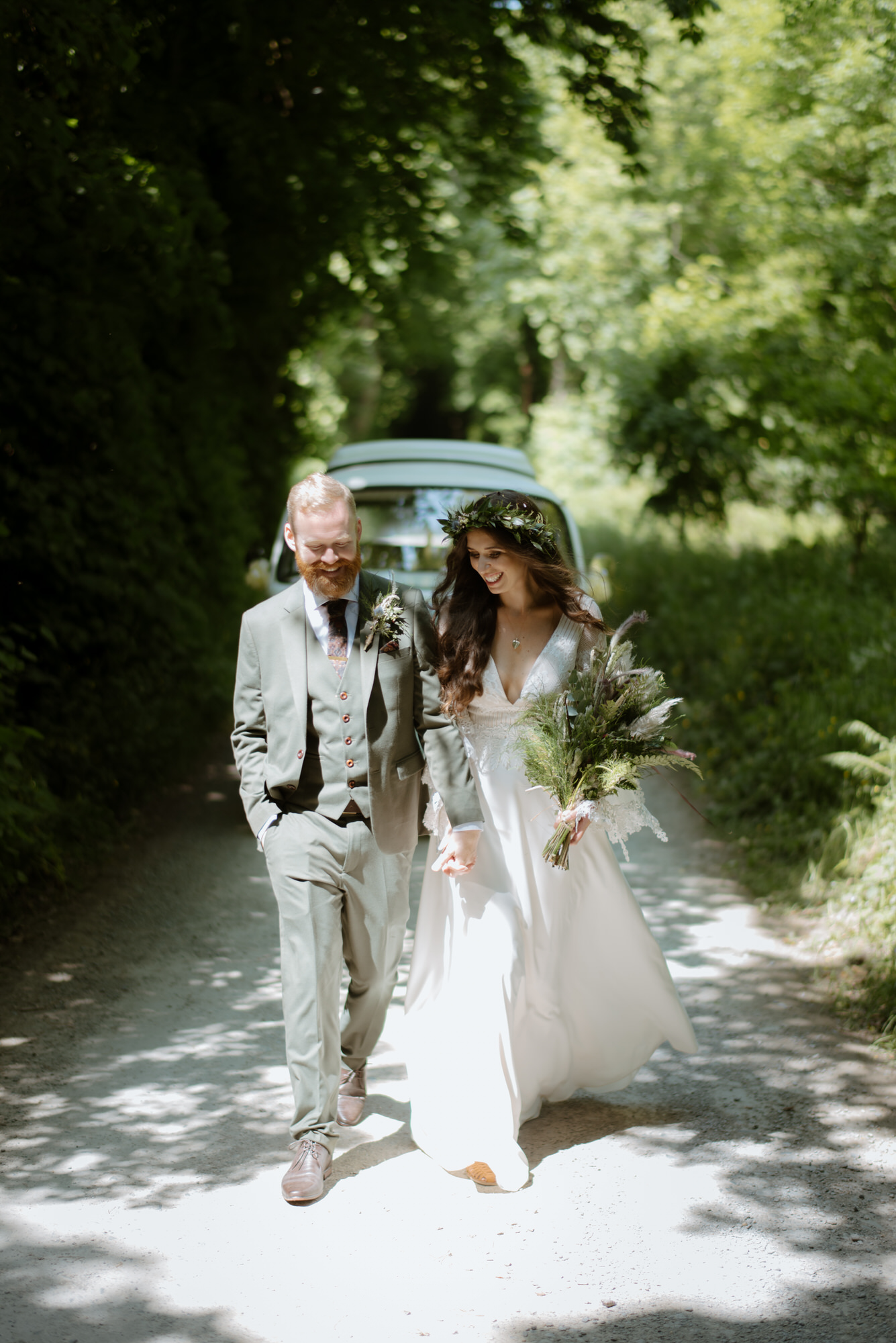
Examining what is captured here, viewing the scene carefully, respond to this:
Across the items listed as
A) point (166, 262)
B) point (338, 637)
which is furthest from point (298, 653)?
point (166, 262)

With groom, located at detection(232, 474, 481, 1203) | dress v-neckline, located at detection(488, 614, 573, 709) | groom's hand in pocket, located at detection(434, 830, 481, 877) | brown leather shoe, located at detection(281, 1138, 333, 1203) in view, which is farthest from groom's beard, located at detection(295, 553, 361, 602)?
brown leather shoe, located at detection(281, 1138, 333, 1203)

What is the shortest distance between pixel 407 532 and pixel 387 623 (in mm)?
4084

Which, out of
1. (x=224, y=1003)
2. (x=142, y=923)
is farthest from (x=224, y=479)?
(x=224, y=1003)

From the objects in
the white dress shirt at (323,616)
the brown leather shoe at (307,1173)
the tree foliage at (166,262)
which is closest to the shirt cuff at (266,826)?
the white dress shirt at (323,616)

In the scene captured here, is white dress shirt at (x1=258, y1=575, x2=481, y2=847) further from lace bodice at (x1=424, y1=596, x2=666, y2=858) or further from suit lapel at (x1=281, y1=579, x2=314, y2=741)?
lace bodice at (x1=424, y1=596, x2=666, y2=858)

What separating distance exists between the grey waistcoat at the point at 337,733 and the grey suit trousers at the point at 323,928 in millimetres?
95

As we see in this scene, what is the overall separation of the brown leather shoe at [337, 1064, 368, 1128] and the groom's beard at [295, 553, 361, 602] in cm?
176

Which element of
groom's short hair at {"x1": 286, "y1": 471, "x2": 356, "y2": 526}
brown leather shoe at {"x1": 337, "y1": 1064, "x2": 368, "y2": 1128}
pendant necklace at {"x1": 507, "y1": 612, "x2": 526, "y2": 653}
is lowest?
brown leather shoe at {"x1": 337, "y1": 1064, "x2": 368, "y2": 1128}

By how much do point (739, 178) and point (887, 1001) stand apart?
1216cm

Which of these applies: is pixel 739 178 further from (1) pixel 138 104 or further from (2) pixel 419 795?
(2) pixel 419 795

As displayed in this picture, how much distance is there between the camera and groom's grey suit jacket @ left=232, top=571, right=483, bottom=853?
395cm

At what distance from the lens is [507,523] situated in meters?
4.15

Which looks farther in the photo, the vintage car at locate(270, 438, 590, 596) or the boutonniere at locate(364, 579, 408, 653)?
the vintage car at locate(270, 438, 590, 596)

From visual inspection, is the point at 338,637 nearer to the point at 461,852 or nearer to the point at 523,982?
the point at 461,852
